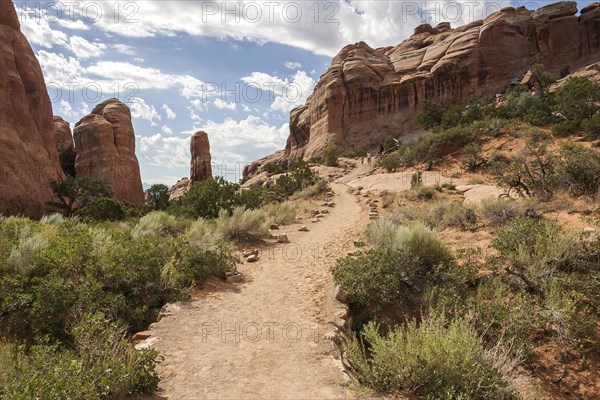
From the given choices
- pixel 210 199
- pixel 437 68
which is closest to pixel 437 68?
pixel 437 68

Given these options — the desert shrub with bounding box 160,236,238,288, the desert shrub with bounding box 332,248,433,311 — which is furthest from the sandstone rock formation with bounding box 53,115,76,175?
the desert shrub with bounding box 332,248,433,311

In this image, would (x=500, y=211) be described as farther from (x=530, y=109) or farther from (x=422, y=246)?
(x=530, y=109)

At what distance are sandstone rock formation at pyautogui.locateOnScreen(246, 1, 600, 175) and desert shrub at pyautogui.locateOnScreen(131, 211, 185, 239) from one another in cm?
4169

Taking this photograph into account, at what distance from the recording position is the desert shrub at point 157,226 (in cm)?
1126

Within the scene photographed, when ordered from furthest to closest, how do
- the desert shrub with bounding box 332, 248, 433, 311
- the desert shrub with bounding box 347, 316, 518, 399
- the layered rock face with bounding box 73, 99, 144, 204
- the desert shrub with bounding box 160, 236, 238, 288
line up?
the layered rock face with bounding box 73, 99, 144, 204 < the desert shrub with bounding box 160, 236, 238, 288 < the desert shrub with bounding box 332, 248, 433, 311 < the desert shrub with bounding box 347, 316, 518, 399

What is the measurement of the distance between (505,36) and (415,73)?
12.0 m

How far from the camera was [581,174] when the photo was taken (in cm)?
1086

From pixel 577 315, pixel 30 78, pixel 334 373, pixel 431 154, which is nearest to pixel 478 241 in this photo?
pixel 577 315

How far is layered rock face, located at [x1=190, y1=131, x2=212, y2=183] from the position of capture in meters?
57.6

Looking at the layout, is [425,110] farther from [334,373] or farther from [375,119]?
[334,373]

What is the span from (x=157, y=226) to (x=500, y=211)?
1063cm

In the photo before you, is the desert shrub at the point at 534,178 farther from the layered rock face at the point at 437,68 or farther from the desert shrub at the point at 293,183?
the layered rock face at the point at 437,68

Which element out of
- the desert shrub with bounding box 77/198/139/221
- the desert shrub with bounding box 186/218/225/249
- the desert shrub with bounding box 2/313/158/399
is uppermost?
the desert shrub with bounding box 77/198/139/221

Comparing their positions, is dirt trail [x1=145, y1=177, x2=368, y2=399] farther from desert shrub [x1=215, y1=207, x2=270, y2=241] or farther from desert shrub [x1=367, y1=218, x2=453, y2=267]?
desert shrub [x1=215, y1=207, x2=270, y2=241]
